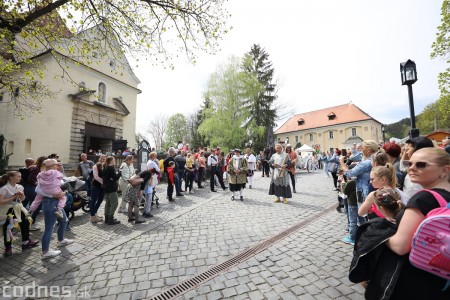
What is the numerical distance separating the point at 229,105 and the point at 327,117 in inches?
1197

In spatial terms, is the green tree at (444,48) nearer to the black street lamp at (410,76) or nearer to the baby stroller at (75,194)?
the black street lamp at (410,76)

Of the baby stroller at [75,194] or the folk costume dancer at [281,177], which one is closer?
the baby stroller at [75,194]

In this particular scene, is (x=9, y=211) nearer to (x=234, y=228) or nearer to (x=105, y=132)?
(x=234, y=228)

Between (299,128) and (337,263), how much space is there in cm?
5049

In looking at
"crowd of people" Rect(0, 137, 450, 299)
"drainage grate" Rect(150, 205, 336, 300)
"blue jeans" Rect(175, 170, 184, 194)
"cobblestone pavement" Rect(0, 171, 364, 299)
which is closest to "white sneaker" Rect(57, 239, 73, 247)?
"crowd of people" Rect(0, 137, 450, 299)

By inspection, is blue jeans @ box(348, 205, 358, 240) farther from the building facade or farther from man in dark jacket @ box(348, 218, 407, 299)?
the building facade

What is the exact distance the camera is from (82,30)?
245 inches

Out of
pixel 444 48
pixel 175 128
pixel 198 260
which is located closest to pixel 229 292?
pixel 198 260

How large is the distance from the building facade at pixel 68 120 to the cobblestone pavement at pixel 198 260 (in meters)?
12.5

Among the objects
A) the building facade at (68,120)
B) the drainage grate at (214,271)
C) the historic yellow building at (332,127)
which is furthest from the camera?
the historic yellow building at (332,127)

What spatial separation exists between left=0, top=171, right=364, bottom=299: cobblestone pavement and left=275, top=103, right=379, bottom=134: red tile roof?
43667 mm

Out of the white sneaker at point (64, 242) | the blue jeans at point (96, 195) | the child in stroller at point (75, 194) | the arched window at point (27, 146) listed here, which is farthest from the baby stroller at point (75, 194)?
Result: the arched window at point (27, 146)

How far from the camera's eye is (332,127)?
44438 millimetres

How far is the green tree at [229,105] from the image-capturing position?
85.3 feet
